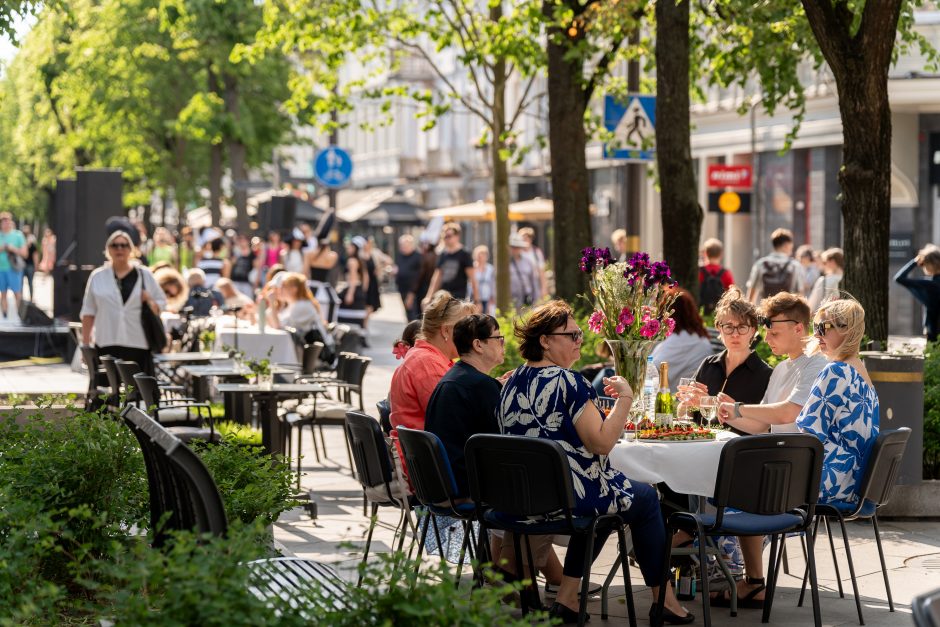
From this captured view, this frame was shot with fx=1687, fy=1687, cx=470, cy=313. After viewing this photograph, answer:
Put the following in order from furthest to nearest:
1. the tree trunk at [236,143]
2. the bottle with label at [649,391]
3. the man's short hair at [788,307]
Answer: the tree trunk at [236,143] < the man's short hair at [788,307] < the bottle with label at [649,391]

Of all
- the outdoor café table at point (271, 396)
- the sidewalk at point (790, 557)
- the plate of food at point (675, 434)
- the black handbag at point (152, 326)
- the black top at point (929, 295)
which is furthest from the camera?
the black top at point (929, 295)

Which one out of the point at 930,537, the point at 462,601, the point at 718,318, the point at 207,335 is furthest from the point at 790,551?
the point at 207,335

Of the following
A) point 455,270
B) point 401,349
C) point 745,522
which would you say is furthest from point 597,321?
point 455,270

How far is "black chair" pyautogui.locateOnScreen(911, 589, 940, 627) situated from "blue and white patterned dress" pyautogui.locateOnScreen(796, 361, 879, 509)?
4.37 meters

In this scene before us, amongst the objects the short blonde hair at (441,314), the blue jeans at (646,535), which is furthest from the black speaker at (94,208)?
the blue jeans at (646,535)

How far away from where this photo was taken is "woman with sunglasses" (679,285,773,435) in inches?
348

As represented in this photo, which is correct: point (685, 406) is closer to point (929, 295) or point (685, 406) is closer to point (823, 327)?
point (823, 327)

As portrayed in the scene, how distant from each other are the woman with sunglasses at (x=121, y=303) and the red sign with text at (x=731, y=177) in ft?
47.8

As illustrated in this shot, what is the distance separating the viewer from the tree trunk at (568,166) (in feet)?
55.4

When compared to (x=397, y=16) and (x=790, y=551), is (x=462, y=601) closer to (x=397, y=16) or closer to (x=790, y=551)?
(x=790, y=551)

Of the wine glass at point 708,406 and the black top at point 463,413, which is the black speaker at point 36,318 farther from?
the wine glass at point 708,406

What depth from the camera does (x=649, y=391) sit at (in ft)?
27.6

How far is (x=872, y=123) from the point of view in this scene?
38.9 feet

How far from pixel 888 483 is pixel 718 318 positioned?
54.2 inches
